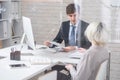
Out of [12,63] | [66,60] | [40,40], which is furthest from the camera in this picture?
[40,40]

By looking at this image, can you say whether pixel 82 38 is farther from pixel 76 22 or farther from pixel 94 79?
pixel 94 79

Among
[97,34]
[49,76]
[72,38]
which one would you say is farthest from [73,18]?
[49,76]

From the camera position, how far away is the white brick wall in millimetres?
4289

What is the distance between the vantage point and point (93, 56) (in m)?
2.39

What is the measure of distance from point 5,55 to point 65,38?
0.98 m

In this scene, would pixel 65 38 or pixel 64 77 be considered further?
pixel 65 38

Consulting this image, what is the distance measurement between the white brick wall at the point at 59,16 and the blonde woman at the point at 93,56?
5.90 ft

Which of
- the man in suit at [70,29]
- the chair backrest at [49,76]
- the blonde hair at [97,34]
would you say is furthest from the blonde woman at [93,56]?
the man in suit at [70,29]

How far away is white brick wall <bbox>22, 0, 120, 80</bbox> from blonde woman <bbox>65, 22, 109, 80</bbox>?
1797 mm

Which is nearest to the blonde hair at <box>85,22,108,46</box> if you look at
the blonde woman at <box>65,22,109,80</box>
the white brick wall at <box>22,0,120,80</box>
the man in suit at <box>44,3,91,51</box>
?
the blonde woman at <box>65,22,109,80</box>

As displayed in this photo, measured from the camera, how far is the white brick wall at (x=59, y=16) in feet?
14.1

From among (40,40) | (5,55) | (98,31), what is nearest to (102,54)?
(98,31)

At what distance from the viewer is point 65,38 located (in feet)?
12.4

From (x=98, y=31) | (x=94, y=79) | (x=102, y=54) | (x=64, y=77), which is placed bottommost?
(x=64, y=77)
